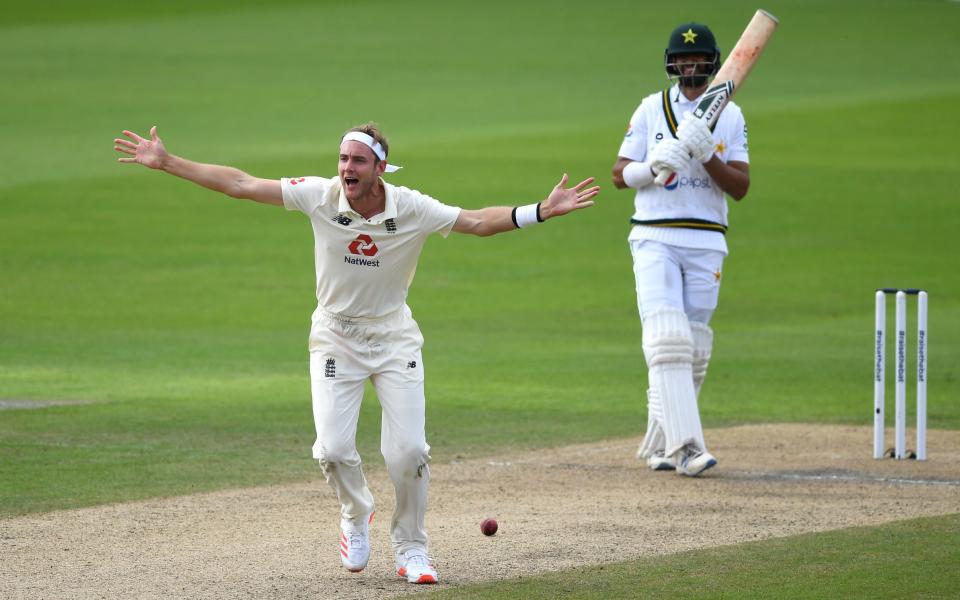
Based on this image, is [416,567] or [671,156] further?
[671,156]

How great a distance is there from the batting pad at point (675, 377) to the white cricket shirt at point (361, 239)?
3029 mm

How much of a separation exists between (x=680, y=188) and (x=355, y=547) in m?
3.96

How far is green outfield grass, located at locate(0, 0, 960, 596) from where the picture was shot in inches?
503

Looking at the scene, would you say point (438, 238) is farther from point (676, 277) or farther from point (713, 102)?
point (713, 102)

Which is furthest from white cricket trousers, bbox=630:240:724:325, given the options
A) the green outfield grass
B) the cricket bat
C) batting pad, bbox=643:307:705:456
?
the green outfield grass

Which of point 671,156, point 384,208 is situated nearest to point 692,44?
point 671,156

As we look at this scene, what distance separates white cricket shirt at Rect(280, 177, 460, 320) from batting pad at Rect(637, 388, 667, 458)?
3315mm

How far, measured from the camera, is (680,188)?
403 inches

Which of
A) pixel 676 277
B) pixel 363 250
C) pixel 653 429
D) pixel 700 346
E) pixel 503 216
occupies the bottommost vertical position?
pixel 653 429

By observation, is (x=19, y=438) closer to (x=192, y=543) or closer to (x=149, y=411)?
(x=149, y=411)

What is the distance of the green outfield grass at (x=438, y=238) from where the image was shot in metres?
12.8

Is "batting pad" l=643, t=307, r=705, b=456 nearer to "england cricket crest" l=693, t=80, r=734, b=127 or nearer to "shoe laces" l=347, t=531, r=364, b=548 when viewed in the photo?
"england cricket crest" l=693, t=80, r=734, b=127

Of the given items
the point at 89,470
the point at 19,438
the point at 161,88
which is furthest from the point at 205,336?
the point at 161,88

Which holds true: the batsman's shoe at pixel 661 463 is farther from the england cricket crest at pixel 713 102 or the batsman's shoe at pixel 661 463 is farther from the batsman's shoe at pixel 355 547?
the batsman's shoe at pixel 355 547
